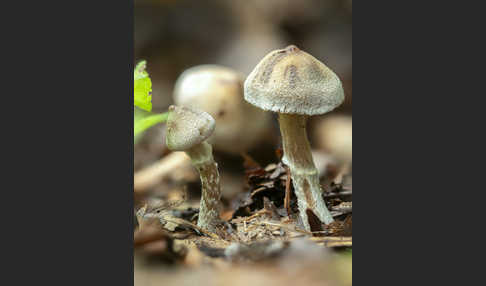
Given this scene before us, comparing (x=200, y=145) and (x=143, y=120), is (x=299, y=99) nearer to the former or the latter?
(x=200, y=145)

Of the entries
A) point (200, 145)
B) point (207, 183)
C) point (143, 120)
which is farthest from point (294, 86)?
point (143, 120)

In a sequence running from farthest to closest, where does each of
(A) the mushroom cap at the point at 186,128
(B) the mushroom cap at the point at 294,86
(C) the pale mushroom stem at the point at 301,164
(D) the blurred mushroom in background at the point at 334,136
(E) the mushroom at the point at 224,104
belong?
(E) the mushroom at the point at 224,104 < (D) the blurred mushroom in background at the point at 334,136 < (C) the pale mushroom stem at the point at 301,164 < (A) the mushroom cap at the point at 186,128 < (B) the mushroom cap at the point at 294,86

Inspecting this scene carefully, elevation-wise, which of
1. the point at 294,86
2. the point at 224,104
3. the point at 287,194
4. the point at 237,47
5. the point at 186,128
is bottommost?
the point at 287,194

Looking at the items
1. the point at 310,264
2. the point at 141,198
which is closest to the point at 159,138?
the point at 141,198

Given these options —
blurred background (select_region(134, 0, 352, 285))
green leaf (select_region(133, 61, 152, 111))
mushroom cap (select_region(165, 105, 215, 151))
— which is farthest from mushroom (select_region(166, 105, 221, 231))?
blurred background (select_region(134, 0, 352, 285))

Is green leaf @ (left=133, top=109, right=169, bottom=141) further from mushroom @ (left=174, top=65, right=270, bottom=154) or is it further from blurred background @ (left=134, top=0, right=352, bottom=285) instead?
mushroom @ (left=174, top=65, right=270, bottom=154)

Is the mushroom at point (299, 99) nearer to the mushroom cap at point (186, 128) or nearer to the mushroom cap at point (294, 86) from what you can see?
the mushroom cap at point (294, 86)

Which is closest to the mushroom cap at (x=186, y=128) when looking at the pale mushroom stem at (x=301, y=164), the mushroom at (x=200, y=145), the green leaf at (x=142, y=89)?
the mushroom at (x=200, y=145)
